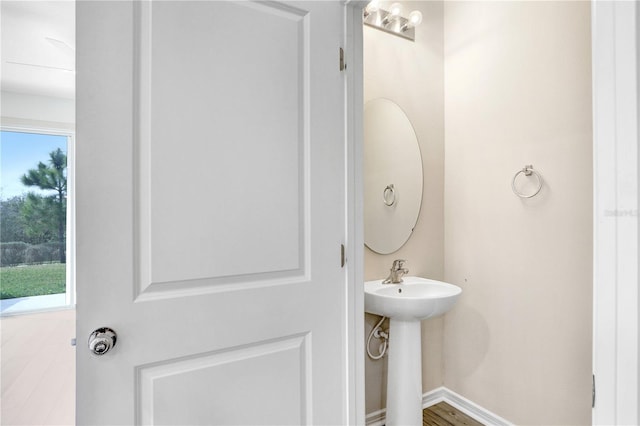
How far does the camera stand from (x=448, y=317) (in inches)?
88.0

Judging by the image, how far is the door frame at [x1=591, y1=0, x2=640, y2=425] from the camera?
56 cm

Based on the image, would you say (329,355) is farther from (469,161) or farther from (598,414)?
(469,161)

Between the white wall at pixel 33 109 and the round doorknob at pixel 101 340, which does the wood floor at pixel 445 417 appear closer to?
the round doorknob at pixel 101 340

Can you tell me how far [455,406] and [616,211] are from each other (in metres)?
2.03

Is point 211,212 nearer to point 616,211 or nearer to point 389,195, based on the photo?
point 616,211

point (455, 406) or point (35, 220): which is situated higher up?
point (35, 220)

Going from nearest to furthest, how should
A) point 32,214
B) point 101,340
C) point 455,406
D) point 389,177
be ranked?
point 101,340, point 389,177, point 455,406, point 32,214

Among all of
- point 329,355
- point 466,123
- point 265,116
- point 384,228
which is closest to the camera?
point 265,116

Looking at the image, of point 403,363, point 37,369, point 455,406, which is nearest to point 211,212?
point 403,363

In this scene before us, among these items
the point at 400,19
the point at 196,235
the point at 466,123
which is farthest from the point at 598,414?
the point at 400,19

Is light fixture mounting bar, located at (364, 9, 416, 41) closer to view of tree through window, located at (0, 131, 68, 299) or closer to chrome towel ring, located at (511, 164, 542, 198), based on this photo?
chrome towel ring, located at (511, 164, 542, 198)

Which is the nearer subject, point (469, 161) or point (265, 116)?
point (265, 116)

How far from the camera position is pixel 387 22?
1.98m

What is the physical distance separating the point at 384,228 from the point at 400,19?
1223 millimetres
